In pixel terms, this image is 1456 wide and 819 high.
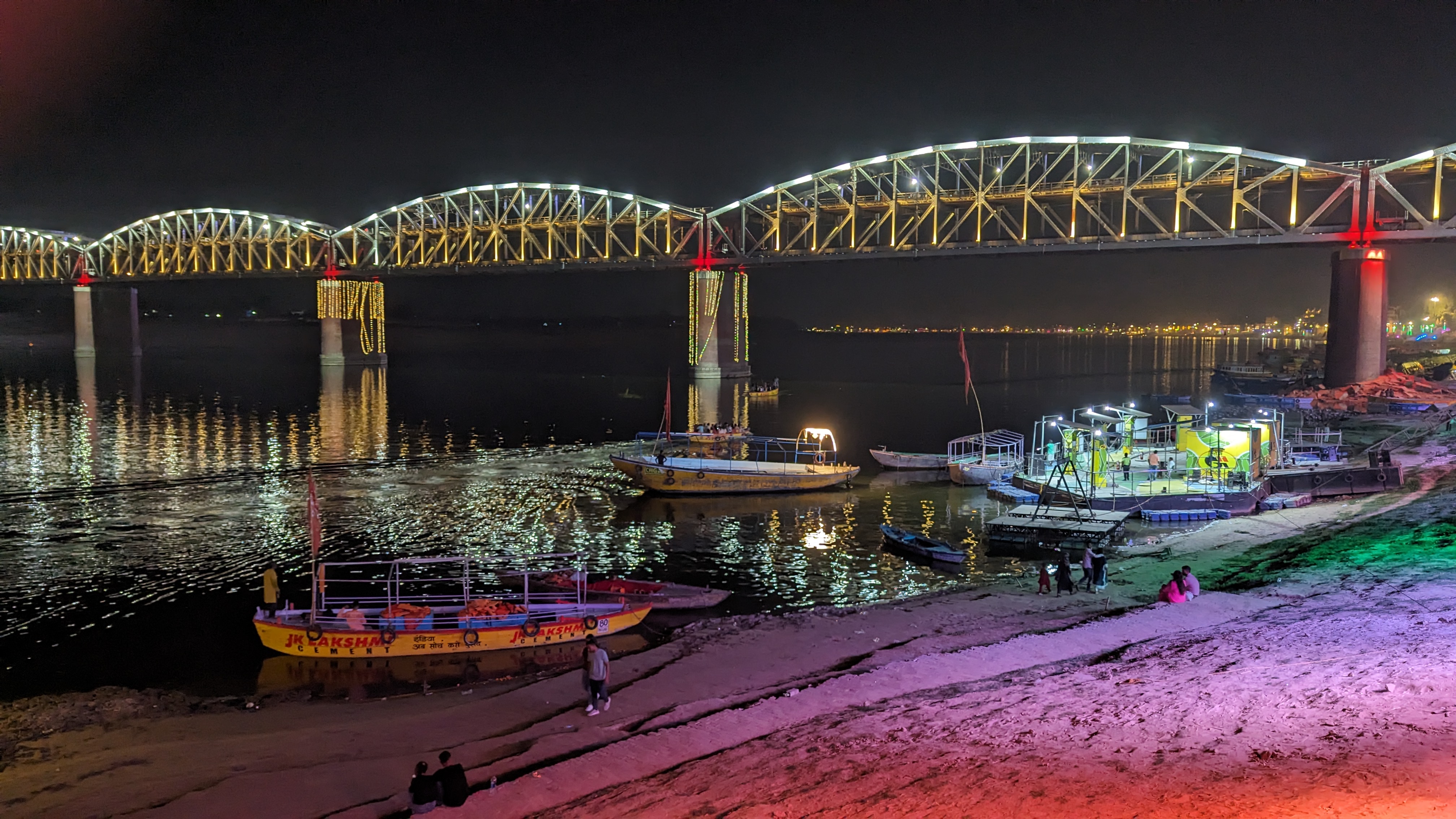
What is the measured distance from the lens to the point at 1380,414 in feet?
219

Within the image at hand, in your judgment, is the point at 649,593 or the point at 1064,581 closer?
the point at 1064,581

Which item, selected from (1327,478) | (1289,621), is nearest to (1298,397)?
(1327,478)

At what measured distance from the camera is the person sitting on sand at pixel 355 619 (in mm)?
21031

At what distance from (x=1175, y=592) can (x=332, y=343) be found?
156495mm

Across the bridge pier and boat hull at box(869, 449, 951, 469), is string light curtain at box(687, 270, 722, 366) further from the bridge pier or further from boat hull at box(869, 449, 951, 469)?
boat hull at box(869, 449, 951, 469)

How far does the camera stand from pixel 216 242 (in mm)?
183250

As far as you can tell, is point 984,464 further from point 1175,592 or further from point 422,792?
point 422,792

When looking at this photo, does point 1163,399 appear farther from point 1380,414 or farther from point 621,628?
point 621,628

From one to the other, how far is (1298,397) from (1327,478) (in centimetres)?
4826

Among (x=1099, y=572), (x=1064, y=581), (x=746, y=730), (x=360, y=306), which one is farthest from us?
(x=360, y=306)

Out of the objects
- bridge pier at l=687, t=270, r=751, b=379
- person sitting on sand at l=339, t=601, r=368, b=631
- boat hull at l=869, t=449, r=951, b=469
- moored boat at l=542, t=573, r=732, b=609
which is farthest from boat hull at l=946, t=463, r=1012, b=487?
bridge pier at l=687, t=270, r=751, b=379

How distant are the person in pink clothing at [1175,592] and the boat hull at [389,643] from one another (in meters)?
13.8

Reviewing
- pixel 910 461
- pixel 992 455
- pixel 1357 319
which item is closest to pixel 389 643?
pixel 992 455

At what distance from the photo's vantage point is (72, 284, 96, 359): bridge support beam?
174 m
